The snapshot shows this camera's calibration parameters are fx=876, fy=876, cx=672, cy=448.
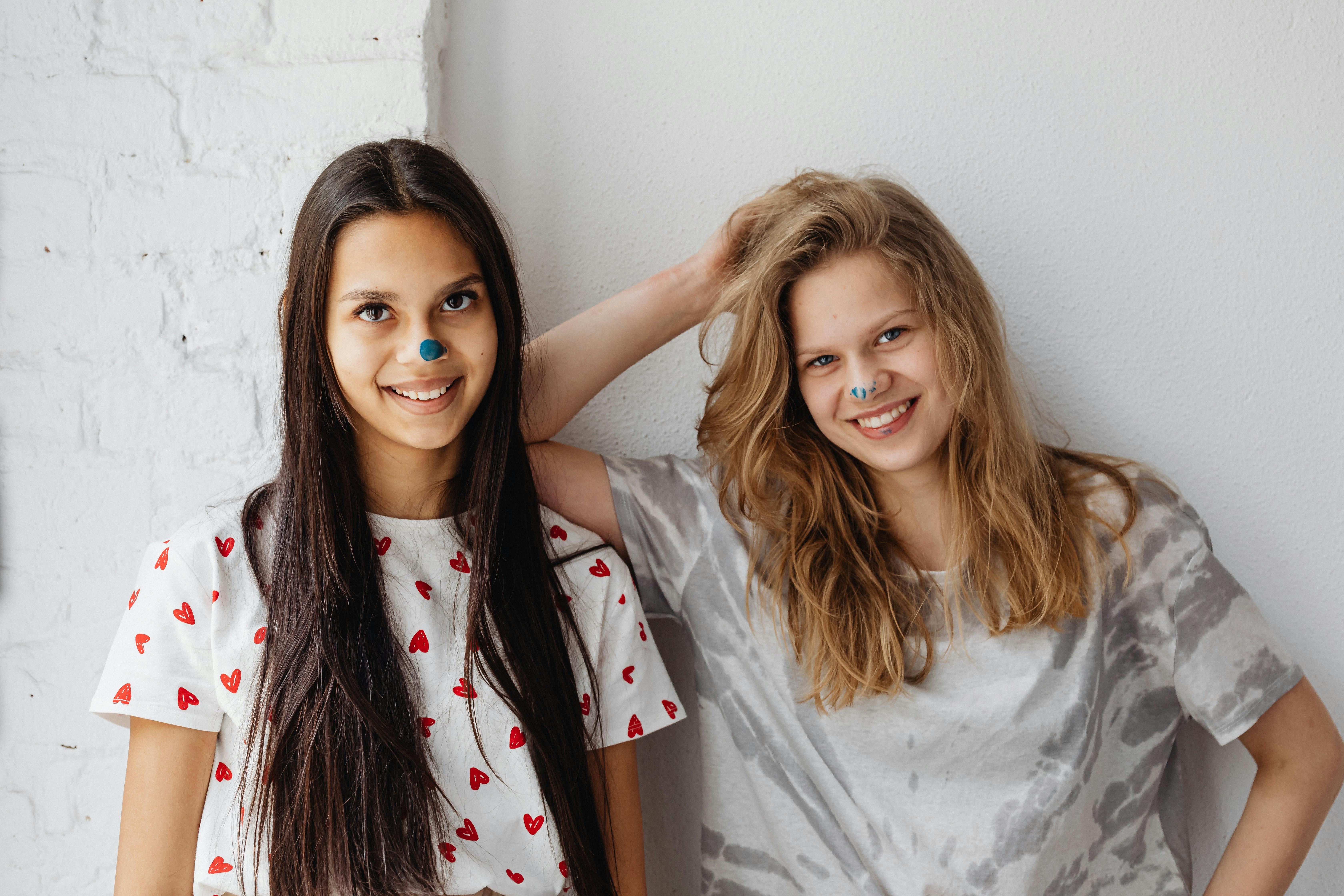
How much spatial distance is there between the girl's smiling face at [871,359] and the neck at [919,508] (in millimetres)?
87

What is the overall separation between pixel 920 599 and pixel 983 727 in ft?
0.62

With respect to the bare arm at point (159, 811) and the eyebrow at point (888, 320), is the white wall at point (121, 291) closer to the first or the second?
the bare arm at point (159, 811)

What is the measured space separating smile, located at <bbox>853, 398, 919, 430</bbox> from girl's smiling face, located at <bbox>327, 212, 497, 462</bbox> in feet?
1.66

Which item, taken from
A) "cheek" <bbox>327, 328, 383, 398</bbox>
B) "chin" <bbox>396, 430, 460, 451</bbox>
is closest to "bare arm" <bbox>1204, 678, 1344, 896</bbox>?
"chin" <bbox>396, 430, 460, 451</bbox>

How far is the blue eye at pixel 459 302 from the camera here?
3.61 feet

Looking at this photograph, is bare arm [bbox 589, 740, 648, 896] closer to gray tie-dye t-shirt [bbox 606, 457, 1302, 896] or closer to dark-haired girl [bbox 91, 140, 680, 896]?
dark-haired girl [bbox 91, 140, 680, 896]

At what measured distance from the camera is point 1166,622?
1.19 meters

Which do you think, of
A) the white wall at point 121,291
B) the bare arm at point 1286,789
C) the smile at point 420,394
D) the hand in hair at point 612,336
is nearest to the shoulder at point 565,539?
the hand in hair at point 612,336

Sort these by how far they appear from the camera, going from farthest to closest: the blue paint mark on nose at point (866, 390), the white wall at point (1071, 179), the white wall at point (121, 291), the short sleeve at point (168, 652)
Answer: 1. the white wall at point (1071, 179)
2. the white wall at point (121, 291)
3. the blue paint mark on nose at point (866, 390)
4. the short sleeve at point (168, 652)

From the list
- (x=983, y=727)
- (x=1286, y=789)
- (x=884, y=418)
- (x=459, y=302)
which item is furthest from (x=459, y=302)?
(x=1286, y=789)

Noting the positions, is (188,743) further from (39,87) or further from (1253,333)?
(1253,333)

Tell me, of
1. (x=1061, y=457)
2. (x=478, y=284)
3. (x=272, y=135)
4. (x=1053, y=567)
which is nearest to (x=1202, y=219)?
(x=1061, y=457)

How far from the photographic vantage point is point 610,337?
1312 mm

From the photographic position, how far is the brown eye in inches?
43.3
